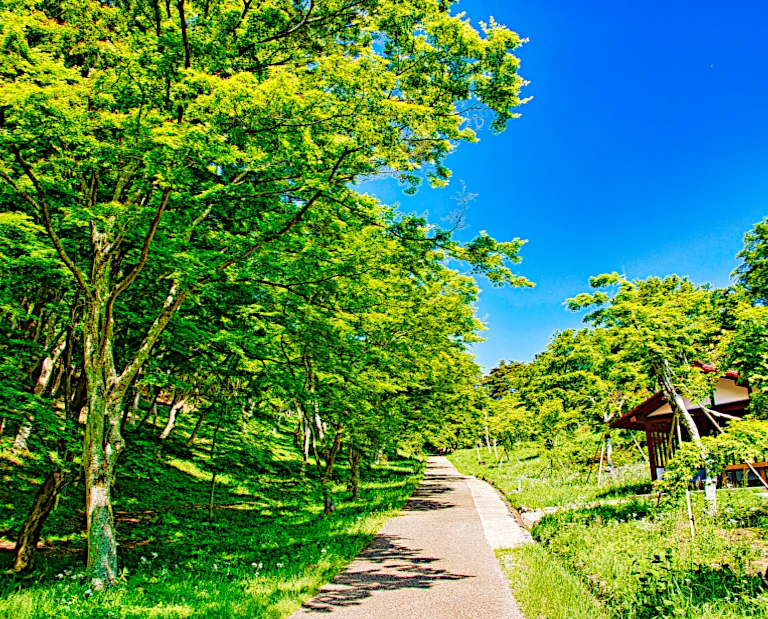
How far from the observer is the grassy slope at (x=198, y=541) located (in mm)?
5453

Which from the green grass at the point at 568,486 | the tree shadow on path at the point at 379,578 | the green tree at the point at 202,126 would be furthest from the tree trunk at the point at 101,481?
the green grass at the point at 568,486

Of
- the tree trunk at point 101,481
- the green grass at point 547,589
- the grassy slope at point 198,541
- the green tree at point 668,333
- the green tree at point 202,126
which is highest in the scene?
the green tree at point 202,126

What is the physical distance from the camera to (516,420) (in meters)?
26.4

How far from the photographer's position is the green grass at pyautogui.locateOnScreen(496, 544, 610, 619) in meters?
5.22

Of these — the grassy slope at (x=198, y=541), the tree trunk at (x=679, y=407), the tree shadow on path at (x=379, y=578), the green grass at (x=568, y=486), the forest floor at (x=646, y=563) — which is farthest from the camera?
the green grass at (x=568, y=486)

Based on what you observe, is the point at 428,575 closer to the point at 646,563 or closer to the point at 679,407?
the point at 646,563

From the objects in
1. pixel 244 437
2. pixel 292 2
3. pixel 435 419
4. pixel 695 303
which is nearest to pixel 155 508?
pixel 244 437

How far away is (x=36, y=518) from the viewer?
7832mm

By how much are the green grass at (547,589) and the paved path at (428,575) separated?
19 centimetres

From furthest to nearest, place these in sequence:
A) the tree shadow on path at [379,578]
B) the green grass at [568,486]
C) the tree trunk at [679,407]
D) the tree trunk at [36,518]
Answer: the green grass at [568,486], the tree trunk at [679,407], the tree trunk at [36,518], the tree shadow on path at [379,578]

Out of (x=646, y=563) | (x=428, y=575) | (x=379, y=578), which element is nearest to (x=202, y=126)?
(x=379, y=578)

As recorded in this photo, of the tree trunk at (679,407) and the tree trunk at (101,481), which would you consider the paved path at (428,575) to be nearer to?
the tree trunk at (101,481)

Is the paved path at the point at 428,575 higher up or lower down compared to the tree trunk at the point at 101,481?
lower down

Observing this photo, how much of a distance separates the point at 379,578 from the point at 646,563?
390cm
